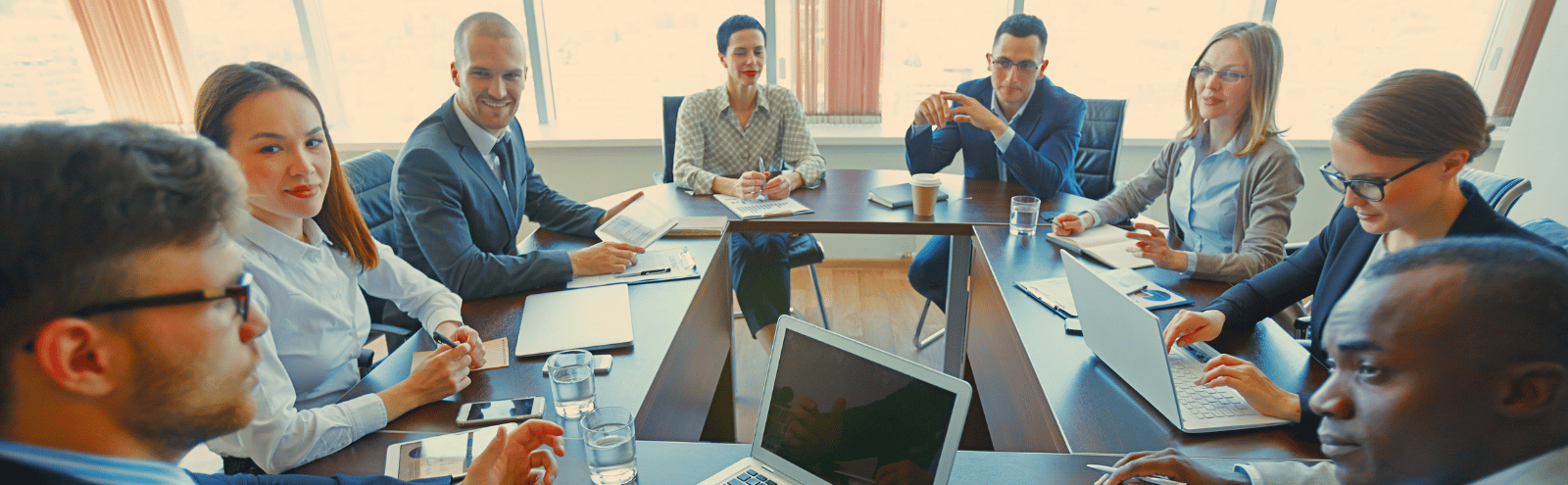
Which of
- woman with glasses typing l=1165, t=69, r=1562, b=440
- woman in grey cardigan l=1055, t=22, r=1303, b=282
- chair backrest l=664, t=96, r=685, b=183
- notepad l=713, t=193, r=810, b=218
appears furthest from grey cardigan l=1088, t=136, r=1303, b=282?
chair backrest l=664, t=96, r=685, b=183

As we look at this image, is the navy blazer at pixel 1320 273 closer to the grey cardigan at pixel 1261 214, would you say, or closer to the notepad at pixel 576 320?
the grey cardigan at pixel 1261 214

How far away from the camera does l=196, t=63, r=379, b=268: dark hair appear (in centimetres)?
115

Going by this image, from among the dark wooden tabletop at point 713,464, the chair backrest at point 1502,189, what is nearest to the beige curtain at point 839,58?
the chair backrest at point 1502,189

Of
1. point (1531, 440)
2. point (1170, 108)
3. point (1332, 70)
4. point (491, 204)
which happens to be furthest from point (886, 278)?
point (1531, 440)

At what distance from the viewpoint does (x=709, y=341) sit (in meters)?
1.90

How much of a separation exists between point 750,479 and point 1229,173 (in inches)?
67.7

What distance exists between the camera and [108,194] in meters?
0.50

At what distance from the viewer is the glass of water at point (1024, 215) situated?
6.57 feet

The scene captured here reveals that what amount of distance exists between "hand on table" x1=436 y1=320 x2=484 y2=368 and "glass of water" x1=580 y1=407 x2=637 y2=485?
1.35 ft

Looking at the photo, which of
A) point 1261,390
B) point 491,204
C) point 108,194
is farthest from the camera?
point 491,204

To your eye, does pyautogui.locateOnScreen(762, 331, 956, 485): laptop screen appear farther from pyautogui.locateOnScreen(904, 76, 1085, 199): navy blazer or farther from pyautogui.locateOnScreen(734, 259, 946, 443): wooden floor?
pyautogui.locateOnScreen(904, 76, 1085, 199): navy blazer

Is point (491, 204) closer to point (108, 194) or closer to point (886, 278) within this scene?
point (108, 194)

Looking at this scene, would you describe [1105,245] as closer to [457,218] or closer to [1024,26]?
[1024,26]

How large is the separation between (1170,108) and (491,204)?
3690mm
